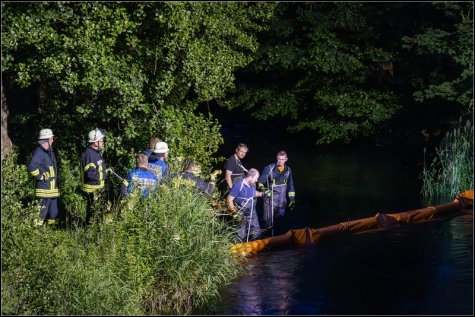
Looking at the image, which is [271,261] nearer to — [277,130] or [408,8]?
[408,8]

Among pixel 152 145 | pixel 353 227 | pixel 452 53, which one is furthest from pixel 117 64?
pixel 452 53

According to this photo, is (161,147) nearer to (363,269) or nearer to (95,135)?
(95,135)

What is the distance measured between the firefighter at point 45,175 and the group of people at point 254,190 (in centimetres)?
287

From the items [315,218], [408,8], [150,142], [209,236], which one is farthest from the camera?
[408,8]

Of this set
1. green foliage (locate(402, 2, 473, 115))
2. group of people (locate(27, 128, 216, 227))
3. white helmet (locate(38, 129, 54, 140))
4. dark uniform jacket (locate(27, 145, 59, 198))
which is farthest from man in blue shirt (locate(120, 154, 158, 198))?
green foliage (locate(402, 2, 473, 115))

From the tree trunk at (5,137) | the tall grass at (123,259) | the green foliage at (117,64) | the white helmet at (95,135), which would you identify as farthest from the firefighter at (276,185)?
the tree trunk at (5,137)

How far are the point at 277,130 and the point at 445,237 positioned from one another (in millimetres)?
18335

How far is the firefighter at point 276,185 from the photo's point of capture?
46.6 ft

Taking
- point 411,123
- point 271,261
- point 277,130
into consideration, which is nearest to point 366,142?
point 411,123

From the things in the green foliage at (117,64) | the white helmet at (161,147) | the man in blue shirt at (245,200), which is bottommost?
the man in blue shirt at (245,200)

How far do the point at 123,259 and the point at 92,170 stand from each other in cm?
366

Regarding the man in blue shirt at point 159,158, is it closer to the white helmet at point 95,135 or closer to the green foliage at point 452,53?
the white helmet at point 95,135

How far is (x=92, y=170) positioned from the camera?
13.3 m

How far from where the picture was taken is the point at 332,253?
13.1 m
